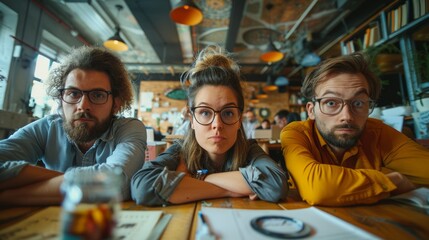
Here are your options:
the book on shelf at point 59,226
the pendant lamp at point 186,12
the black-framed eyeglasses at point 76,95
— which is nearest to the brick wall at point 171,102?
the pendant lamp at point 186,12

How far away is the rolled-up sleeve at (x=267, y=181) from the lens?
0.87 m

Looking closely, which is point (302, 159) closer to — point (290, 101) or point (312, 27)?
point (312, 27)

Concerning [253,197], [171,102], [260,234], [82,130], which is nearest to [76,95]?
[82,130]

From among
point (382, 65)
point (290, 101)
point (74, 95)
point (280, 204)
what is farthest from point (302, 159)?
point (290, 101)

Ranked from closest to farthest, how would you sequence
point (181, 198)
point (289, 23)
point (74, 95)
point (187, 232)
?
point (187, 232), point (181, 198), point (74, 95), point (289, 23)

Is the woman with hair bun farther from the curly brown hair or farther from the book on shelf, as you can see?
the curly brown hair

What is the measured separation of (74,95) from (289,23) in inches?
209

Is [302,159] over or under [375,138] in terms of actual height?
under

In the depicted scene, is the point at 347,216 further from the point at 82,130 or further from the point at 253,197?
the point at 82,130

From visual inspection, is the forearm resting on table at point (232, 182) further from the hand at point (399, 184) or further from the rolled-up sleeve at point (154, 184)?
the hand at point (399, 184)

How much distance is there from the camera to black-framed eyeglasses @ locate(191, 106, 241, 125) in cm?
109

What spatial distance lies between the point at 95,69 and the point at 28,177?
2.48ft

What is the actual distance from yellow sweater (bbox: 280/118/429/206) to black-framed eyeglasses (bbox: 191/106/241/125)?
1.15ft

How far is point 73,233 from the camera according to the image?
288mm
